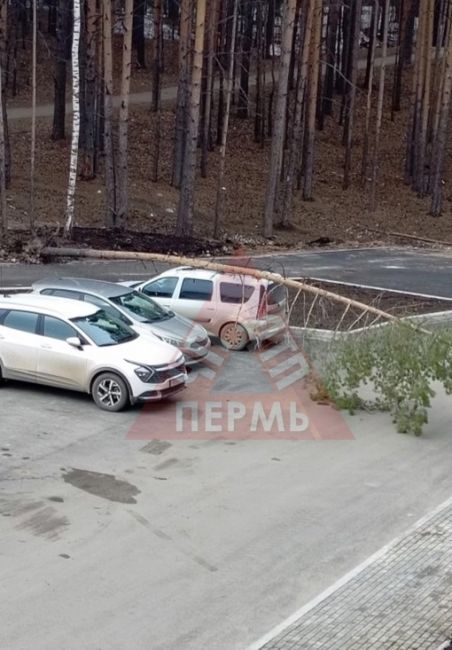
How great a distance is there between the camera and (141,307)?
17.4 metres

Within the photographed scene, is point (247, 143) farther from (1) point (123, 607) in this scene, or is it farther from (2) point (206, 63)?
(1) point (123, 607)

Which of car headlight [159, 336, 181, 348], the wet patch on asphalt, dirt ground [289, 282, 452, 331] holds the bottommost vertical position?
dirt ground [289, 282, 452, 331]

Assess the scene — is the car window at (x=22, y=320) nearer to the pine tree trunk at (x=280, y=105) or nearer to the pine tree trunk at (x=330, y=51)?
the pine tree trunk at (x=280, y=105)

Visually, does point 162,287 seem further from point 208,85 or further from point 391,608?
point 208,85

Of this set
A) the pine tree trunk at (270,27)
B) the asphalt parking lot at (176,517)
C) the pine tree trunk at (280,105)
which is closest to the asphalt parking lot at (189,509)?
the asphalt parking lot at (176,517)

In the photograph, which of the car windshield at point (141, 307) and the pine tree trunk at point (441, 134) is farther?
the pine tree trunk at point (441, 134)

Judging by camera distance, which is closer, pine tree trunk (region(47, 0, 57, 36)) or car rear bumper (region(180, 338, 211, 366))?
car rear bumper (region(180, 338, 211, 366))

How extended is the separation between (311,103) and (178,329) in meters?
22.6

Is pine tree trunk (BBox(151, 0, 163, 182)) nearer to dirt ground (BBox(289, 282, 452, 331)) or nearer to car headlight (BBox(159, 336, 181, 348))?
dirt ground (BBox(289, 282, 452, 331))

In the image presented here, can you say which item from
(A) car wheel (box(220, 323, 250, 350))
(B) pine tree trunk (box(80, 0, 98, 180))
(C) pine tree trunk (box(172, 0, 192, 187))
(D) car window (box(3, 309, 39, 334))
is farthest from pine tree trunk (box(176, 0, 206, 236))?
(D) car window (box(3, 309, 39, 334))

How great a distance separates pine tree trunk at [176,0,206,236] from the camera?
2852 centimetres

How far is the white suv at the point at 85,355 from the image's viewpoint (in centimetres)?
1434

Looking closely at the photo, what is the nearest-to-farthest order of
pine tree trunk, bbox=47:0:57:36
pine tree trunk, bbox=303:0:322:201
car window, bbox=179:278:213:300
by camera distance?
1. car window, bbox=179:278:213:300
2. pine tree trunk, bbox=303:0:322:201
3. pine tree trunk, bbox=47:0:57:36

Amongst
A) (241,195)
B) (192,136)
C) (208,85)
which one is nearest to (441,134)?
(241,195)
